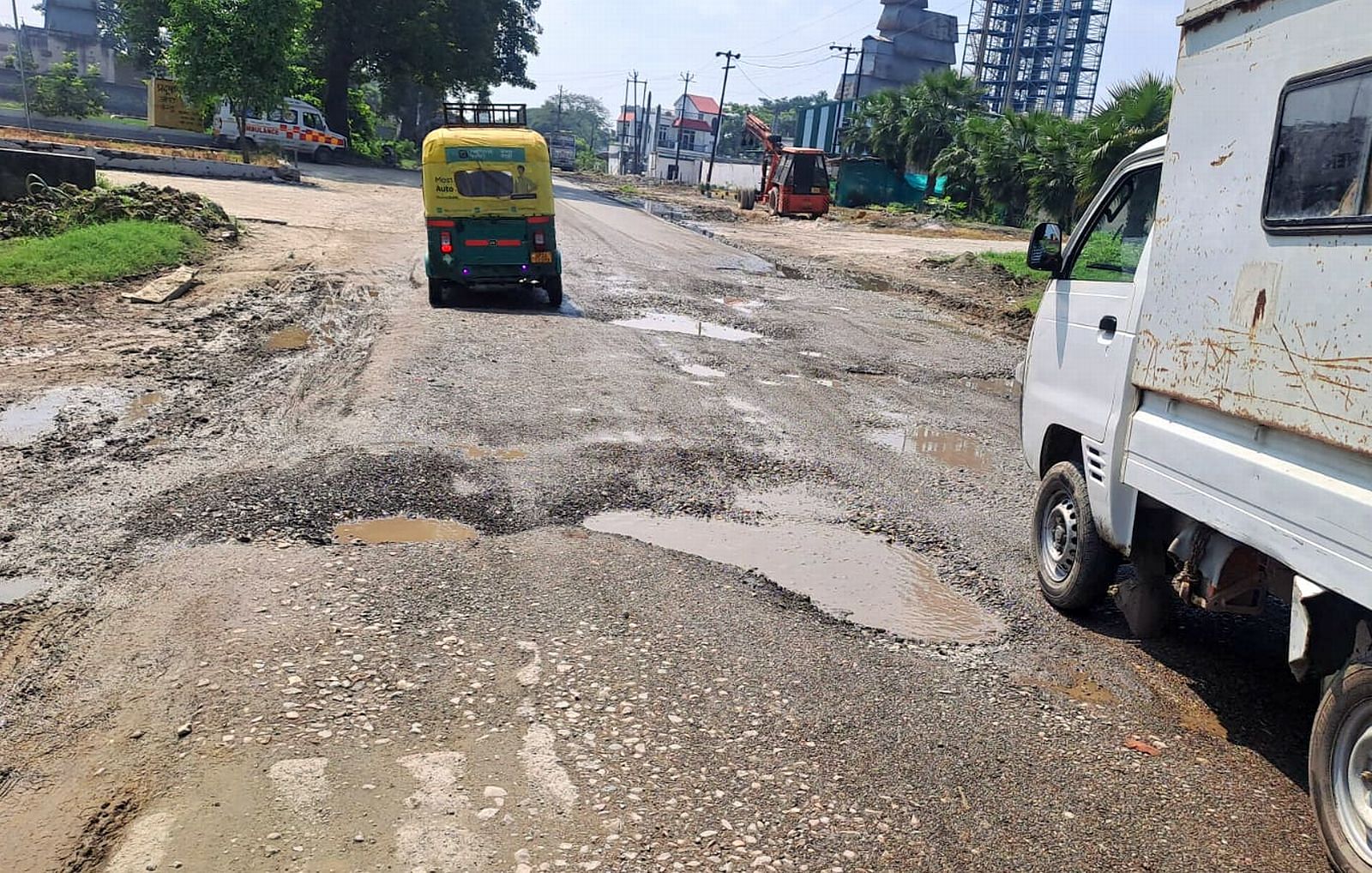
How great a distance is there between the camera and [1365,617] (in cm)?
332

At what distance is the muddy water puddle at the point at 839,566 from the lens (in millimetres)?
5367

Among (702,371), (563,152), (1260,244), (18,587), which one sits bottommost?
(18,587)

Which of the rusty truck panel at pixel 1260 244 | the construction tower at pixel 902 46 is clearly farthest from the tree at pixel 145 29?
the construction tower at pixel 902 46

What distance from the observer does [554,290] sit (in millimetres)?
14656

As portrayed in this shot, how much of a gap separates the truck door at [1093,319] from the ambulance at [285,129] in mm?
41957

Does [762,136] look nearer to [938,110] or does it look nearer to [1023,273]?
[938,110]

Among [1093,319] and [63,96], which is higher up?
[63,96]

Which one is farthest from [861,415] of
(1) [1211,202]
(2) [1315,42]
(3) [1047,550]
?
(2) [1315,42]

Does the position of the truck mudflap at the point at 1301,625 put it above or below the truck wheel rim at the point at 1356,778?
above

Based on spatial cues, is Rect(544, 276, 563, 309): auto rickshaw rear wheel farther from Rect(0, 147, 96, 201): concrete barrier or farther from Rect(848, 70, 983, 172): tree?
Rect(848, 70, 983, 172): tree

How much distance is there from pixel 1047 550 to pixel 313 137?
45173mm

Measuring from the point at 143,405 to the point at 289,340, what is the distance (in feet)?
10.4

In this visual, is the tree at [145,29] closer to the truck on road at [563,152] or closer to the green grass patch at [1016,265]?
the truck on road at [563,152]

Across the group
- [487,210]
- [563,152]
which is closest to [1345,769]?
[487,210]
